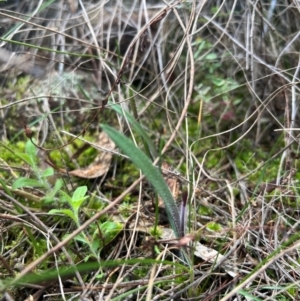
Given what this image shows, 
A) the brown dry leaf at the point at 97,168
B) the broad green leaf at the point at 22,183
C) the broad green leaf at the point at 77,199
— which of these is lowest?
the brown dry leaf at the point at 97,168

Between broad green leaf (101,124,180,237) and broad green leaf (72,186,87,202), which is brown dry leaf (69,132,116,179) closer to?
broad green leaf (72,186,87,202)

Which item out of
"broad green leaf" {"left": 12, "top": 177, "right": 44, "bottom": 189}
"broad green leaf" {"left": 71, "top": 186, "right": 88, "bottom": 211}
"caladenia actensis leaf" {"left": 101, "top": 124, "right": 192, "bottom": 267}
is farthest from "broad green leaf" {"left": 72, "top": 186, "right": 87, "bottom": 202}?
"caladenia actensis leaf" {"left": 101, "top": 124, "right": 192, "bottom": 267}

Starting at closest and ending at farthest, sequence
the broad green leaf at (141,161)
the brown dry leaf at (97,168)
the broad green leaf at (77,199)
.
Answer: the broad green leaf at (141,161)
the broad green leaf at (77,199)
the brown dry leaf at (97,168)

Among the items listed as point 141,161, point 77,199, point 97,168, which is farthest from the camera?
point 97,168

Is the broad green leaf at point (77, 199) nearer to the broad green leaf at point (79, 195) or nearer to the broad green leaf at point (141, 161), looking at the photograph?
the broad green leaf at point (79, 195)

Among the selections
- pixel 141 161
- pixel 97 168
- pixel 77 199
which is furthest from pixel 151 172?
pixel 97 168

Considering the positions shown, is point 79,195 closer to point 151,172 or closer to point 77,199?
point 77,199

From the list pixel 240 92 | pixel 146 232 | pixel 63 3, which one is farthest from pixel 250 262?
pixel 63 3

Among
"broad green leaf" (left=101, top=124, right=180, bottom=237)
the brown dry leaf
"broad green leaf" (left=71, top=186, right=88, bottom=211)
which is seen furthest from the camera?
the brown dry leaf

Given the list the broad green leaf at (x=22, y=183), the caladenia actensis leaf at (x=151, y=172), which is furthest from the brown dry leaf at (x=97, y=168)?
the caladenia actensis leaf at (x=151, y=172)

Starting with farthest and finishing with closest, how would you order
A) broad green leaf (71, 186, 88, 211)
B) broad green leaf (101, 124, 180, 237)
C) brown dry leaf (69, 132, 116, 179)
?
brown dry leaf (69, 132, 116, 179)
broad green leaf (71, 186, 88, 211)
broad green leaf (101, 124, 180, 237)

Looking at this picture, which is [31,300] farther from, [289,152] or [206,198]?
[289,152]
